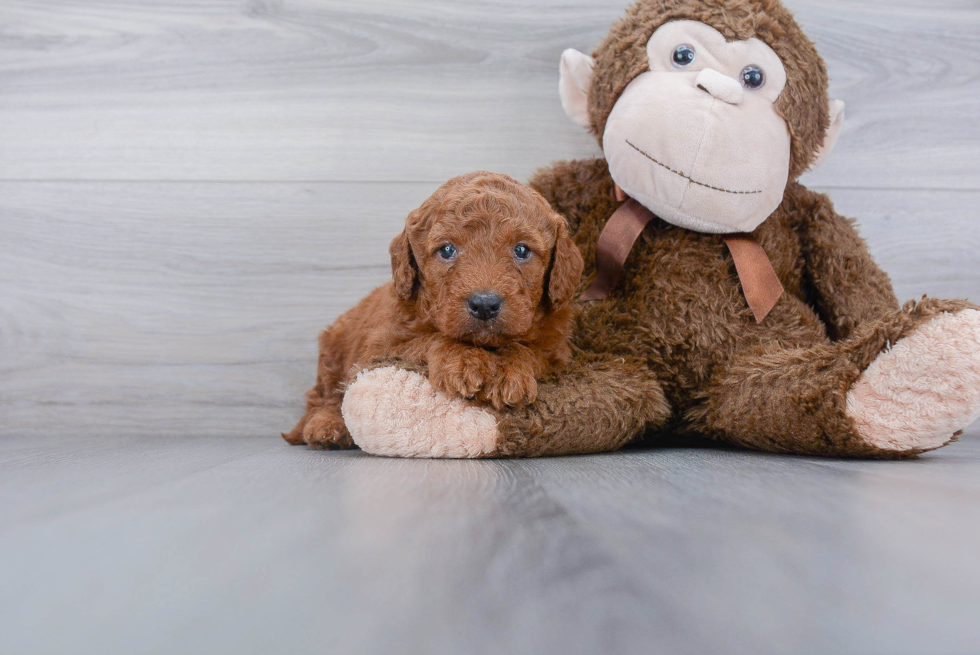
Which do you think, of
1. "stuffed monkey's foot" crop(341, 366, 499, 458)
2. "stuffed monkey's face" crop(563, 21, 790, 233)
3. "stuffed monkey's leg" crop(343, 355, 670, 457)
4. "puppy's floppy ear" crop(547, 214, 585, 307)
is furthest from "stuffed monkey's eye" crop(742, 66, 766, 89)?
"stuffed monkey's foot" crop(341, 366, 499, 458)

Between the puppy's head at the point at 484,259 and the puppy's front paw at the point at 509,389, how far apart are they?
0.06m

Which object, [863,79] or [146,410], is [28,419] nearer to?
[146,410]

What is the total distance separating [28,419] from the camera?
4.96 feet

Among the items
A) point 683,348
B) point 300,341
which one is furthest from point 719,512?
point 300,341

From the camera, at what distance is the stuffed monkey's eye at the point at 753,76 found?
111 centimetres

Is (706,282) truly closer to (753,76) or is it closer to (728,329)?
(728,329)

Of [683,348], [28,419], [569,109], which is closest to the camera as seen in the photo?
[683,348]

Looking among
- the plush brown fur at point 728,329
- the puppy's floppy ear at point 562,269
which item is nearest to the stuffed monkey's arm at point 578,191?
the plush brown fur at point 728,329

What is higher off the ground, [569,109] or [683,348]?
[569,109]

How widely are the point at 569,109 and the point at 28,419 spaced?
1.34m

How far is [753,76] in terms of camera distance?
111 cm

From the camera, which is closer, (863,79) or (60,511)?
(60,511)

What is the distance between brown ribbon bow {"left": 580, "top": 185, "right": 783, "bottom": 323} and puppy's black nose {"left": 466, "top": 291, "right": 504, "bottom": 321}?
12.5 inches

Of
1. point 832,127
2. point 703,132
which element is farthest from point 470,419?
point 832,127
